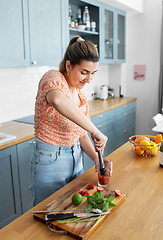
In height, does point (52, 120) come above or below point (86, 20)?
below

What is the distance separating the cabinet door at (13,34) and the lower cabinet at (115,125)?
3.98 ft

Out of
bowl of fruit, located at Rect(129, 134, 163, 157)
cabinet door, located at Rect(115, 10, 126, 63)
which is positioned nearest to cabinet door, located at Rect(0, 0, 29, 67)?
bowl of fruit, located at Rect(129, 134, 163, 157)

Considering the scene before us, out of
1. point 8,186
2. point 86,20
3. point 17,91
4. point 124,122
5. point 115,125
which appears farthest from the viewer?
point 124,122

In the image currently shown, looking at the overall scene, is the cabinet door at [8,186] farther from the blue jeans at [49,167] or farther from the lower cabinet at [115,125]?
the lower cabinet at [115,125]

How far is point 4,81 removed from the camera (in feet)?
8.36

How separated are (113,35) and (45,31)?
164cm

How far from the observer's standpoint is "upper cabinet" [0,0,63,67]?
6.93 feet

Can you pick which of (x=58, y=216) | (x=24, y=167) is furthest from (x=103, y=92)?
(x=58, y=216)

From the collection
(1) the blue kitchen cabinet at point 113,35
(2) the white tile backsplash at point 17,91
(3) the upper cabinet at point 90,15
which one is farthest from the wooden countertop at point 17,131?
(1) the blue kitchen cabinet at point 113,35

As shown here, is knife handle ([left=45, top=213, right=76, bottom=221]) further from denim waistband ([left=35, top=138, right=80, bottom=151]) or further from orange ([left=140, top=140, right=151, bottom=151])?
orange ([left=140, top=140, right=151, bottom=151])

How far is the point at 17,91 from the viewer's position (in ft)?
8.96

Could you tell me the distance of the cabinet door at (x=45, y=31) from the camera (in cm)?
236

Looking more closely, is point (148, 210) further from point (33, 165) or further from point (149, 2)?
point (149, 2)

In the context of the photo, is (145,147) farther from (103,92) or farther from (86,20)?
(103,92)
